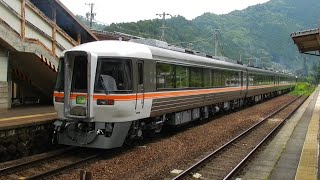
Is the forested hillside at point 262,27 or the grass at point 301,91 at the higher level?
the forested hillside at point 262,27

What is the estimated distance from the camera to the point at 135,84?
37.3 feet

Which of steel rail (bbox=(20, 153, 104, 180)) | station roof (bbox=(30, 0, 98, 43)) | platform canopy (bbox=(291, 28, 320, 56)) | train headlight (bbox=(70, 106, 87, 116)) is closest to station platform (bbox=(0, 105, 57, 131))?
train headlight (bbox=(70, 106, 87, 116))

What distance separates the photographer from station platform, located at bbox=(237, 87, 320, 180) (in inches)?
383

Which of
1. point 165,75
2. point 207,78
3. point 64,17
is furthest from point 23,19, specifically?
point 207,78

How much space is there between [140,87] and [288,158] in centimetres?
451

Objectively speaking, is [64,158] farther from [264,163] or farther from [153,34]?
[153,34]

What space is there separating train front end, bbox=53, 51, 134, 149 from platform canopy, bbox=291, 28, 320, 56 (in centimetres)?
1786

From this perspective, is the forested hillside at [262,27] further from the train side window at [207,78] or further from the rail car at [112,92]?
the rail car at [112,92]

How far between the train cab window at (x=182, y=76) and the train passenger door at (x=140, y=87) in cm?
296

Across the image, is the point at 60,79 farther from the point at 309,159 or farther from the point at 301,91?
the point at 301,91

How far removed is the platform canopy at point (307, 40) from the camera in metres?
25.8

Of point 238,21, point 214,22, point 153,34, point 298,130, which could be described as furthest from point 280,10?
point 298,130

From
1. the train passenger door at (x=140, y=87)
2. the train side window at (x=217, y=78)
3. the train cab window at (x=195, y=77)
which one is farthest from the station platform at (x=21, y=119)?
the train side window at (x=217, y=78)

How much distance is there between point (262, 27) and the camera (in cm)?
16212
